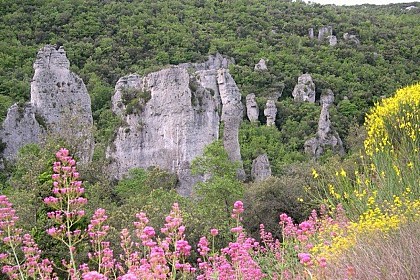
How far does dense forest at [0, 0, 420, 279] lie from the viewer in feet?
69.1

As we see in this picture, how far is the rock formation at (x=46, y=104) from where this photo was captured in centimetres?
2798

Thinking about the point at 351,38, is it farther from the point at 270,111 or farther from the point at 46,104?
the point at 46,104

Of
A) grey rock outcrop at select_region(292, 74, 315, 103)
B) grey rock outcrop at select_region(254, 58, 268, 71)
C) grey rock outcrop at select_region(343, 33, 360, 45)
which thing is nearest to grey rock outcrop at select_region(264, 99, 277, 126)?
grey rock outcrop at select_region(292, 74, 315, 103)

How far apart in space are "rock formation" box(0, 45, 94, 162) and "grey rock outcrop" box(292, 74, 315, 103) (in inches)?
1231

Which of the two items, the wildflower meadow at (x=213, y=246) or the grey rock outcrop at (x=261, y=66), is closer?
the wildflower meadow at (x=213, y=246)

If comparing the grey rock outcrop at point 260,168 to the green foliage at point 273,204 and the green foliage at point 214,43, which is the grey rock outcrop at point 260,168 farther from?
the green foliage at point 273,204

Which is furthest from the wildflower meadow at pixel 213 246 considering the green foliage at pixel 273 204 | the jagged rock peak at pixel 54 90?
the jagged rock peak at pixel 54 90

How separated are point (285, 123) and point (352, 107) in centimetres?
734

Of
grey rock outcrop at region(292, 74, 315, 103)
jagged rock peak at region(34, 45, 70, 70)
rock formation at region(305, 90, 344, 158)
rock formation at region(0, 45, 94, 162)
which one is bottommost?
rock formation at region(305, 90, 344, 158)

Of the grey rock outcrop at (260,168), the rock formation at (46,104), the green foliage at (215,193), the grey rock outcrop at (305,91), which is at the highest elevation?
the rock formation at (46,104)

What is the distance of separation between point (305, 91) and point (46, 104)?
111 feet

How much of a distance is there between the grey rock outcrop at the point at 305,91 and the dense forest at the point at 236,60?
109 centimetres

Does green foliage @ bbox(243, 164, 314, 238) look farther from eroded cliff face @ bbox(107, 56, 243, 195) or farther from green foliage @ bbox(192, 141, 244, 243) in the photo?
eroded cliff face @ bbox(107, 56, 243, 195)

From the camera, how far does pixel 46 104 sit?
2892cm
